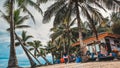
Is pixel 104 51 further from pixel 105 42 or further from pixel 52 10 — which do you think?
pixel 52 10

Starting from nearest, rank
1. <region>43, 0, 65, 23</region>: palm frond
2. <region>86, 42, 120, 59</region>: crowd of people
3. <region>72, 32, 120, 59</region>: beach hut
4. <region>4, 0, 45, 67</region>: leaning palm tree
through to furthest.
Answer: <region>4, 0, 45, 67</region>: leaning palm tree, <region>86, 42, 120, 59</region>: crowd of people, <region>43, 0, 65, 23</region>: palm frond, <region>72, 32, 120, 59</region>: beach hut

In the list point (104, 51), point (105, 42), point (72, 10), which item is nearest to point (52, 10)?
point (72, 10)

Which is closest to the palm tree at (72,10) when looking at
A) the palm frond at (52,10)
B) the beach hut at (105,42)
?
the palm frond at (52,10)

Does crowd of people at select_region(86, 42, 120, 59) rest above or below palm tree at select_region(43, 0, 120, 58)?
below

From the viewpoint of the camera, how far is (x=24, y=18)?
88.4ft

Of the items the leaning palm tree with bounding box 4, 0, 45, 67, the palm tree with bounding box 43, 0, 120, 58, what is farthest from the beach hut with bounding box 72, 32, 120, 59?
the leaning palm tree with bounding box 4, 0, 45, 67

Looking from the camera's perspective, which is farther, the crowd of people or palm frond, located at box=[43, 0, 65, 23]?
palm frond, located at box=[43, 0, 65, 23]

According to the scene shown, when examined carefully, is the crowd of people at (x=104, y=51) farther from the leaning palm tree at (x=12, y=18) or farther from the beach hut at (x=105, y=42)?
the leaning palm tree at (x=12, y=18)

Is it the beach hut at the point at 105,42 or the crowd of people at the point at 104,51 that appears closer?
the crowd of people at the point at 104,51

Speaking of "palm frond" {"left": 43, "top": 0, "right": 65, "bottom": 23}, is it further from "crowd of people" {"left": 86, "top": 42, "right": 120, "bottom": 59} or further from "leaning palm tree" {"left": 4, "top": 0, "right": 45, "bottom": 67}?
"crowd of people" {"left": 86, "top": 42, "right": 120, "bottom": 59}

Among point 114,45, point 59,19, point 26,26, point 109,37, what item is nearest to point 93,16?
point 59,19

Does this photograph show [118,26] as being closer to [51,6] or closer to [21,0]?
[51,6]

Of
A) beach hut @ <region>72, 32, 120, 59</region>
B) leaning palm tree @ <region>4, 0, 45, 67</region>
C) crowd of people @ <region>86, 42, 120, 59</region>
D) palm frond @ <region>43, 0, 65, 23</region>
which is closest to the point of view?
leaning palm tree @ <region>4, 0, 45, 67</region>

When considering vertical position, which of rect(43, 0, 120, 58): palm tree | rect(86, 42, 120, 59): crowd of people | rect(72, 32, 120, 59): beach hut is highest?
rect(43, 0, 120, 58): palm tree
